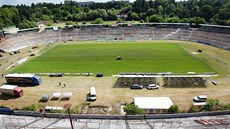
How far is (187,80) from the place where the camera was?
50469 mm

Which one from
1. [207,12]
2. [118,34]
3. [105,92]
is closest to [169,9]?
[207,12]

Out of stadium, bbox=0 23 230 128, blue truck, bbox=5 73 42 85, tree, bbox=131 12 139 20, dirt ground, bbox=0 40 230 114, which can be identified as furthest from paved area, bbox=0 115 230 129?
tree, bbox=131 12 139 20

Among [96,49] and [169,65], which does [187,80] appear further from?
[96,49]

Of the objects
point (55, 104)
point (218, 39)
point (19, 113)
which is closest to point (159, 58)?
point (218, 39)

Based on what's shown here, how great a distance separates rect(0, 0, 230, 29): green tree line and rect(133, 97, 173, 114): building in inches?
3001

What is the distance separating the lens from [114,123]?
3173cm

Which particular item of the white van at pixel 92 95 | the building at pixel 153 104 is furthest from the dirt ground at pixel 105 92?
the building at pixel 153 104

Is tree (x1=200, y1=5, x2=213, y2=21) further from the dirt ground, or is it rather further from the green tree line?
the dirt ground

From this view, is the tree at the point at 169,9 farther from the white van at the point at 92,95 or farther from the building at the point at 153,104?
the building at the point at 153,104

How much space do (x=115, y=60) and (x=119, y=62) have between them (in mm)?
2255

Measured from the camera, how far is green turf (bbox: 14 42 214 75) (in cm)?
6053

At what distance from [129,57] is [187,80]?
23986 mm

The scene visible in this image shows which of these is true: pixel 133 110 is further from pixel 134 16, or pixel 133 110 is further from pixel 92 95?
pixel 134 16

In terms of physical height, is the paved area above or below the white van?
above
